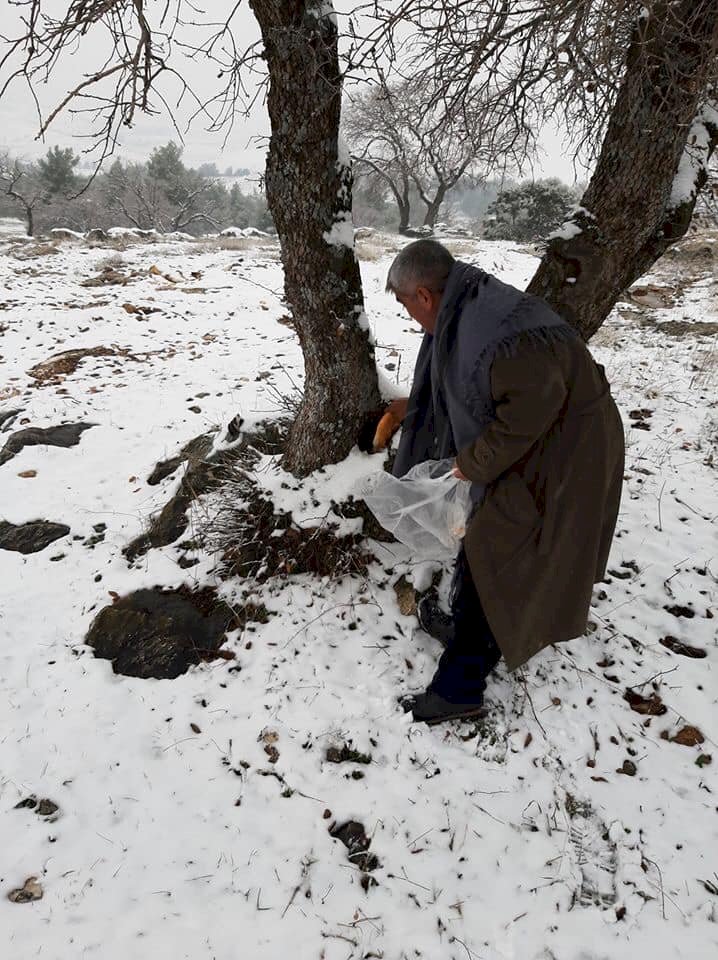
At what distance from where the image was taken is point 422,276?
1.79m

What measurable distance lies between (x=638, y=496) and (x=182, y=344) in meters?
5.94

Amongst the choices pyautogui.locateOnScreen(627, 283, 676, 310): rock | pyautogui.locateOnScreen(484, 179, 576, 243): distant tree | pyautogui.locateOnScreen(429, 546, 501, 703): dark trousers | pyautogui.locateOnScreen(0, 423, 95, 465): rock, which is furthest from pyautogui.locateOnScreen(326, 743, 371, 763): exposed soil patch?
pyautogui.locateOnScreen(484, 179, 576, 243): distant tree

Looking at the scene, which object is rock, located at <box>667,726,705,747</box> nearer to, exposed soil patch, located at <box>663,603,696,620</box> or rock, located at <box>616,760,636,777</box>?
rock, located at <box>616,760,636,777</box>

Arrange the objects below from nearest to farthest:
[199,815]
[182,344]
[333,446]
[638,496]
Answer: [199,815] → [333,446] → [638,496] → [182,344]

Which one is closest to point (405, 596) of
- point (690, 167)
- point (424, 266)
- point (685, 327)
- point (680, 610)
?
point (680, 610)

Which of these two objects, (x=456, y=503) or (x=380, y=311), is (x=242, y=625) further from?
(x=380, y=311)

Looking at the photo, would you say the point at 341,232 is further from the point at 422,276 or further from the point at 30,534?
the point at 30,534

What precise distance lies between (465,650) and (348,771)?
0.72 meters

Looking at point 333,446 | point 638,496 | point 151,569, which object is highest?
point 333,446

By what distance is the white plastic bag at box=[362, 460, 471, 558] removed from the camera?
2.13 metres

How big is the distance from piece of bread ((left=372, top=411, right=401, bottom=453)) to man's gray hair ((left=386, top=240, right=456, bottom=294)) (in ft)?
2.96

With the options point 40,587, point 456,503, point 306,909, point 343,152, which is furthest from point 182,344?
point 306,909

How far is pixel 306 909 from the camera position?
172 cm

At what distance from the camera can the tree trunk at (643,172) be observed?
210cm
